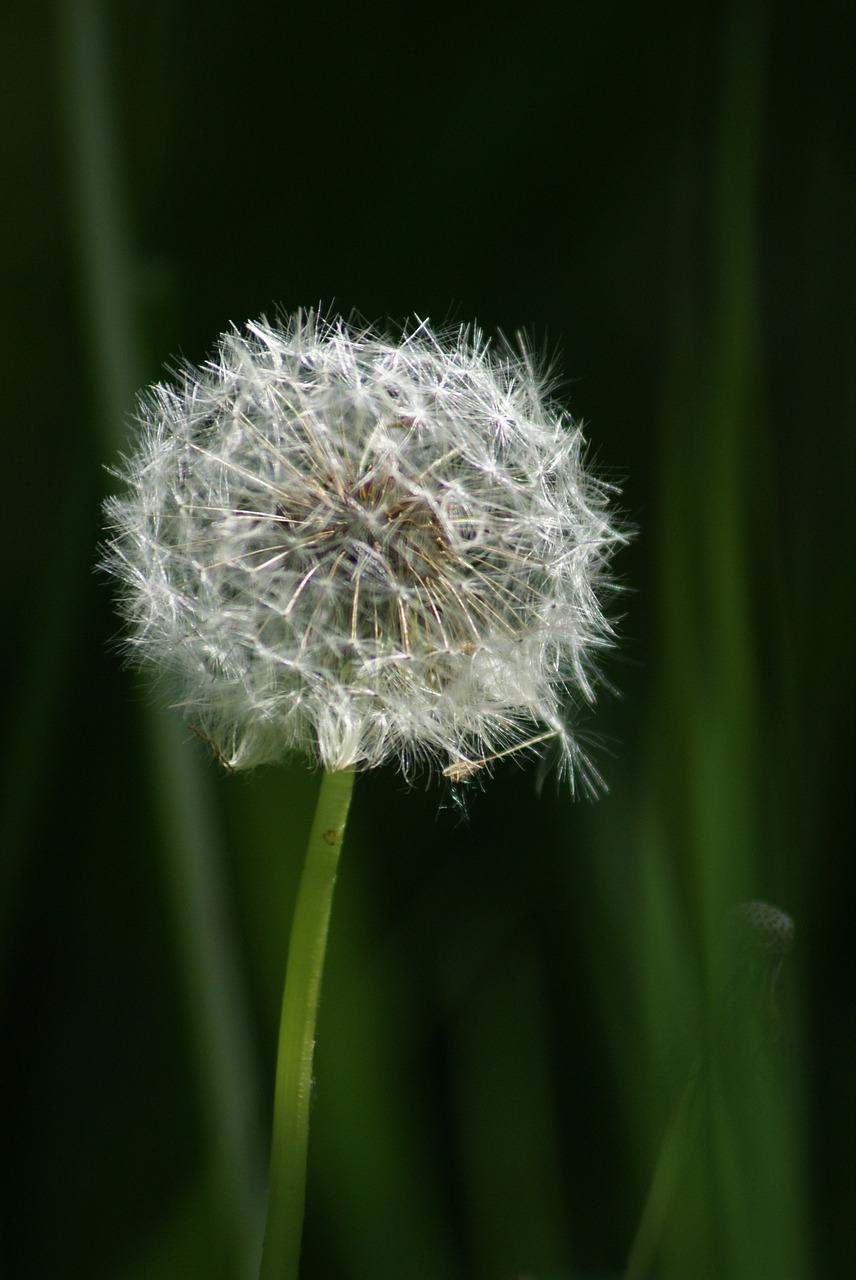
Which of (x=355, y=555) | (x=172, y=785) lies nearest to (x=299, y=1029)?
(x=355, y=555)

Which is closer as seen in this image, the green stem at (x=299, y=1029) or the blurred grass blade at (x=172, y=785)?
the green stem at (x=299, y=1029)

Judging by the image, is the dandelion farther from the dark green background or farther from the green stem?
the dark green background

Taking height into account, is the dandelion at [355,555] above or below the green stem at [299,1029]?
above

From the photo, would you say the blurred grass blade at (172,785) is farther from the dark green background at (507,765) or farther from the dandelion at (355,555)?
the dandelion at (355,555)

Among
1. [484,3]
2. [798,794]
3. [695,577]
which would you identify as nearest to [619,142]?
[484,3]

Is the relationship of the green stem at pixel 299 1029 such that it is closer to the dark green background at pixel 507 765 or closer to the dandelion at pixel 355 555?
the dandelion at pixel 355 555

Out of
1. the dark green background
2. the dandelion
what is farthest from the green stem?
the dark green background

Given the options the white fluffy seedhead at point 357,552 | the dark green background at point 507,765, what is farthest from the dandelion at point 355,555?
the dark green background at point 507,765
